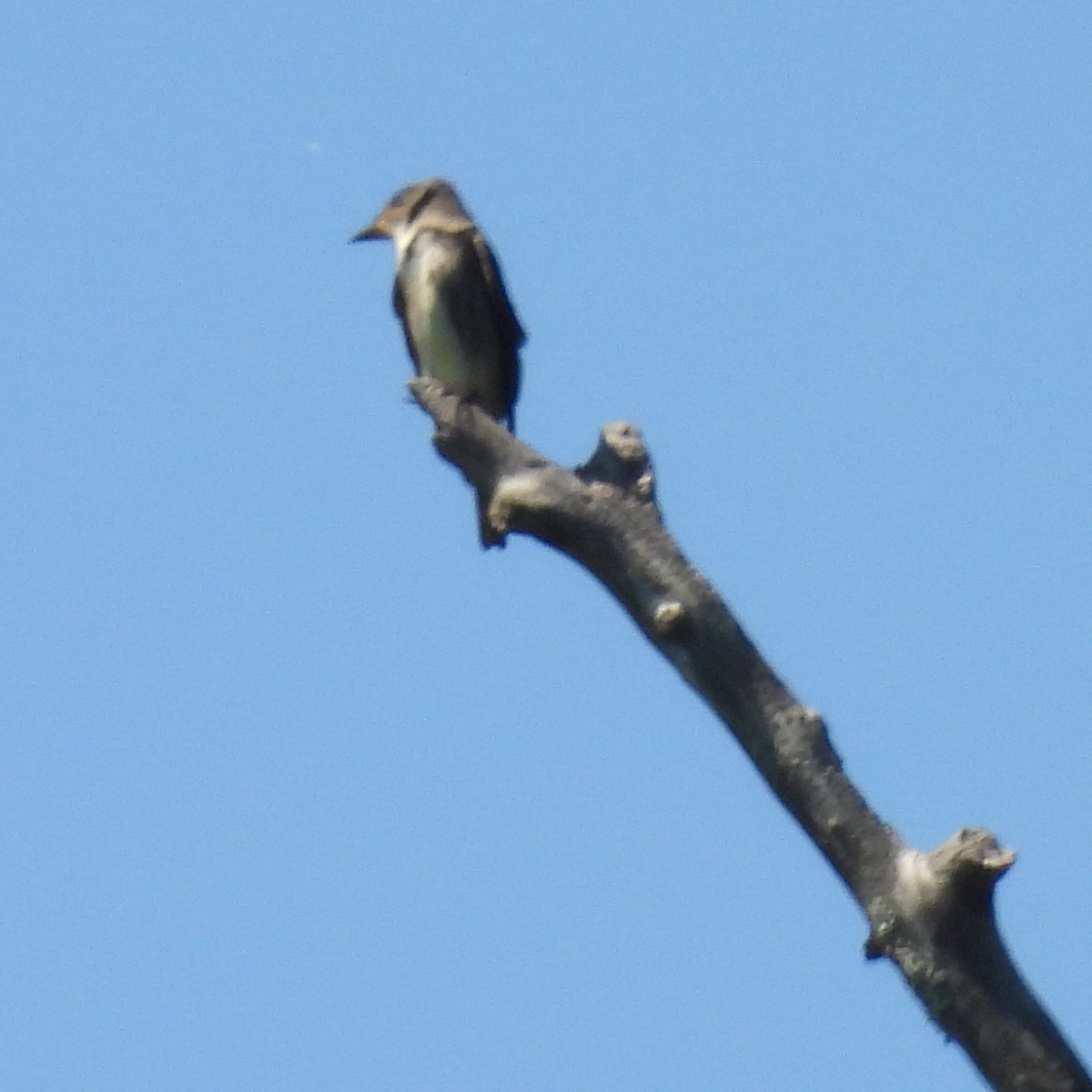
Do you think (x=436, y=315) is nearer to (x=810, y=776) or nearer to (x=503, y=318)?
(x=503, y=318)

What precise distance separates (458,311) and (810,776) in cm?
500

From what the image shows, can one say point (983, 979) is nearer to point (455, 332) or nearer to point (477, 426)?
point (477, 426)

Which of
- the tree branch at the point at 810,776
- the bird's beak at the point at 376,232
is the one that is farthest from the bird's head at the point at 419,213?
the tree branch at the point at 810,776

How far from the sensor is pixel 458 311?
936 cm

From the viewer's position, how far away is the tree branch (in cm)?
439

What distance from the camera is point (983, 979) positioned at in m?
4.43

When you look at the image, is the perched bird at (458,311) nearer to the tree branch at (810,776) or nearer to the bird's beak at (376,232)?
the bird's beak at (376,232)

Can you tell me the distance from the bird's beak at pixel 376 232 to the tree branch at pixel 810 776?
484cm

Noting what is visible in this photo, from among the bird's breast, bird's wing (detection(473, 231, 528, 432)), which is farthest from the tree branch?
bird's wing (detection(473, 231, 528, 432))

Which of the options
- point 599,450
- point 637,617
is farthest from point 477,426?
point 637,617

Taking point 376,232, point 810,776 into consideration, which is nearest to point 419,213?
point 376,232

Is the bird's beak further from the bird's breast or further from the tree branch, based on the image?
the tree branch

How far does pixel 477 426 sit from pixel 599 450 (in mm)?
386

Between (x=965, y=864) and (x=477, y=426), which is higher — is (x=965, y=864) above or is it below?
below
